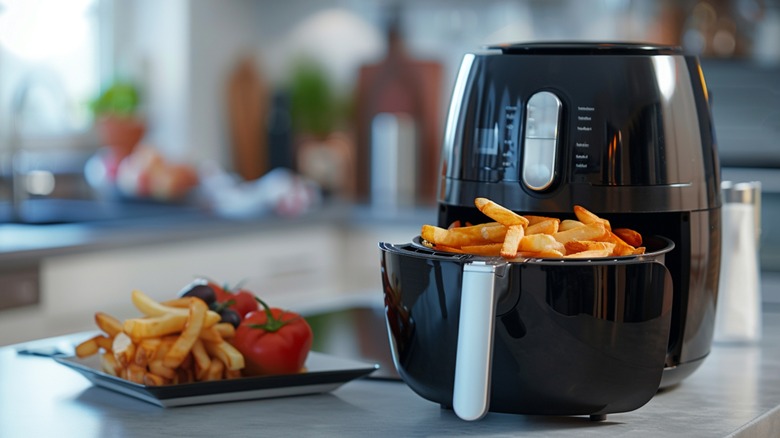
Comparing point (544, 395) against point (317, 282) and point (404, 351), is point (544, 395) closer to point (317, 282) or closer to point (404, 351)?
point (404, 351)

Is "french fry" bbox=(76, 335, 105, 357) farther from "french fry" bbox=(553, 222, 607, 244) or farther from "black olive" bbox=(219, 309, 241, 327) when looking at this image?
"french fry" bbox=(553, 222, 607, 244)

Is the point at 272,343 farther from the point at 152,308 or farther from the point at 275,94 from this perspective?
the point at 275,94

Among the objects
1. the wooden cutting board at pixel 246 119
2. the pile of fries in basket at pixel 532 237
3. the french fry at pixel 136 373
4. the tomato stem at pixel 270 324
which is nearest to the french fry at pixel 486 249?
the pile of fries in basket at pixel 532 237

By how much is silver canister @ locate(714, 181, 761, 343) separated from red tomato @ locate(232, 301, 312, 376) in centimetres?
57

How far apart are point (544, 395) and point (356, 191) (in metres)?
3.15

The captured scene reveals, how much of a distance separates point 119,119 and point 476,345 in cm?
294

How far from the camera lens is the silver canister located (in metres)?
1.43

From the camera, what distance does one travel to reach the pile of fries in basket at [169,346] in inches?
42.0

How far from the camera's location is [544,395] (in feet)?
3.23

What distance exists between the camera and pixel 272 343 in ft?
3.65

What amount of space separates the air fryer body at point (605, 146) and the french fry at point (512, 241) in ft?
0.42

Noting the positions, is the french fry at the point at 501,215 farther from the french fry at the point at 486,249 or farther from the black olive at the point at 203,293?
the black olive at the point at 203,293

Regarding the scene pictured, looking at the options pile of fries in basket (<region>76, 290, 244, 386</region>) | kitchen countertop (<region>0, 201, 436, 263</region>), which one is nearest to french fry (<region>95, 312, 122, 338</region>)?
pile of fries in basket (<region>76, 290, 244, 386</region>)

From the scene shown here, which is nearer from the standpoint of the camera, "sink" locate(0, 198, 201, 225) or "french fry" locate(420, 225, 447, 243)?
"french fry" locate(420, 225, 447, 243)
